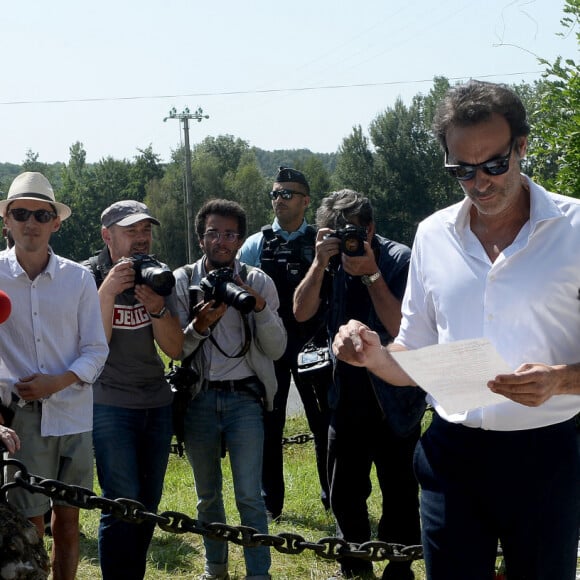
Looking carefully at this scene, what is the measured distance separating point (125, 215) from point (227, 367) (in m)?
0.99

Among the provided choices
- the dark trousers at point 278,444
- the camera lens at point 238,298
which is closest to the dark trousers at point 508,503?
the camera lens at point 238,298

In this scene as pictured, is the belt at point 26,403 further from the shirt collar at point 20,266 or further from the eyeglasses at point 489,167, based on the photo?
the eyeglasses at point 489,167

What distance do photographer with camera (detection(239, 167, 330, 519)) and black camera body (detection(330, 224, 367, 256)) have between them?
1.19 metres

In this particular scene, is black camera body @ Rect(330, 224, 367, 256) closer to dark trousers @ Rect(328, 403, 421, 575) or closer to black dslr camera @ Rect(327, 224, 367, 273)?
black dslr camera @ Rect(327, 224, 367, 273)

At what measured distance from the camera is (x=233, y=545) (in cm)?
618

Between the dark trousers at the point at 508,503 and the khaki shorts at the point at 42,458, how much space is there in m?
2.20

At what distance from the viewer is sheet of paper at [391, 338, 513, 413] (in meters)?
2.80

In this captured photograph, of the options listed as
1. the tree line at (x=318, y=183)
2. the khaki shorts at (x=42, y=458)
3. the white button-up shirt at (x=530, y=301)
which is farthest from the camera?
the tree line at (x=318, y=183)

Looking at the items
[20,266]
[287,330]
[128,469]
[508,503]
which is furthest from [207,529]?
[287,330]

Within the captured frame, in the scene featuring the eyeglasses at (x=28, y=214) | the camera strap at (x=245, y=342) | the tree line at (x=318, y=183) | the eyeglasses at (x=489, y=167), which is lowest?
the camera strap at (x=245, y=342)

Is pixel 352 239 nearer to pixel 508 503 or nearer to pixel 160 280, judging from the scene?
pixel 160 280

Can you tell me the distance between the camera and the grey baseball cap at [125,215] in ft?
17.4

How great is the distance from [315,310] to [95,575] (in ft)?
6.43

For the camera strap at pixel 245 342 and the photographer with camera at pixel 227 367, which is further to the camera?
the camera strap at pixel 245 342
